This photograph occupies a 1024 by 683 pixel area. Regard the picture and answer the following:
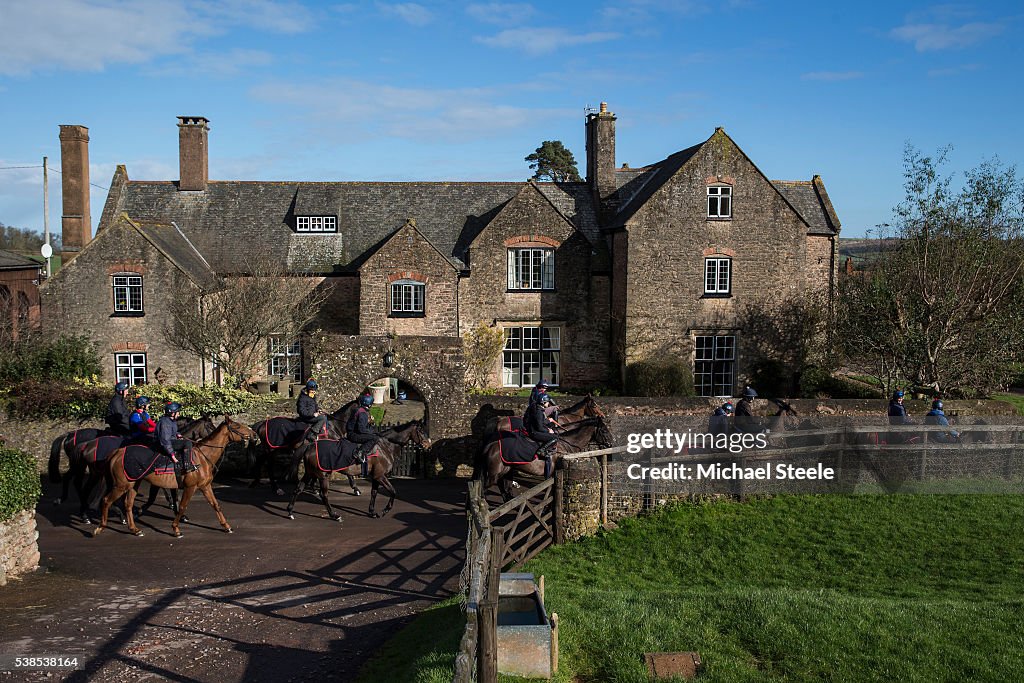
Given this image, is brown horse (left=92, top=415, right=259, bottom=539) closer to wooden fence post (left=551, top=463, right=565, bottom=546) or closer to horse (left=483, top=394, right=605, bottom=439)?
horse (left=483, top=394, right=605, bottom=439)

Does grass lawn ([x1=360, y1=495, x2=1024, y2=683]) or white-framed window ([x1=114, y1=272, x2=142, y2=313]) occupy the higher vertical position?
white-framed window ([x1=114, y1=272, x2=142, y2=313])

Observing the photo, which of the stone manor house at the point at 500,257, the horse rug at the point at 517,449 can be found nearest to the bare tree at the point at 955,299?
the stone manor house at the point at 500,257

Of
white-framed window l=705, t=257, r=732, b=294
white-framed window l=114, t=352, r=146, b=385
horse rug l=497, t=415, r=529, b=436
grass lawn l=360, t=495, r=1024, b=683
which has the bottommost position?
grass lawn l=360, t=495, r=1024, b=683

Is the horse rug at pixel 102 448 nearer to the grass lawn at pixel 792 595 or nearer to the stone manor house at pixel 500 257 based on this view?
the grass lawn at pixel 792 595

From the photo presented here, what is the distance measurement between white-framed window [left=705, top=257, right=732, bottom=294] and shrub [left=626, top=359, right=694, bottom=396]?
3.30 metres

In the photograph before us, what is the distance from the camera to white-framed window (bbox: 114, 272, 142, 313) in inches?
1132

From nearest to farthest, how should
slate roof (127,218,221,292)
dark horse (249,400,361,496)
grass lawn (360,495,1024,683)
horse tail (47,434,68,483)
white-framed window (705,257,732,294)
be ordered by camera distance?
grass lawn (360,495,1024,683) → horse tail (47,434,68,483) → dark horse (249,400,361,496) → slate roof (127,218,221,292) → white-framed window (705,257,732,294)

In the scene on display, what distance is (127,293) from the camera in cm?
2881

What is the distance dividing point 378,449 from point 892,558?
9461 millimetres

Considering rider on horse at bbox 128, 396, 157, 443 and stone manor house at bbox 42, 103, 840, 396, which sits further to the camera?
stone manor house at bbox 42, 103, 840, 396

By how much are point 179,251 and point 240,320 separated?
580 centimetres

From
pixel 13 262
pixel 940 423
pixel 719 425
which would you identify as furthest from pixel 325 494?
pixel 13 262

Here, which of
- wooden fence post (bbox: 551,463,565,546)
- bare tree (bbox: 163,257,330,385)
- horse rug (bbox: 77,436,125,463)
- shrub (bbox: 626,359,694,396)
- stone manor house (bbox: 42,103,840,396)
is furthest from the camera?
stone manor house (bbox: 42,103,840,396)

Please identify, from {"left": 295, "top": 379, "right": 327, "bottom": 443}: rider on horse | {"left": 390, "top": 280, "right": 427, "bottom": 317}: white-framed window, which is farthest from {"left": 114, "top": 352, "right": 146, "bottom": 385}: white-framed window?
{"left": 295, "top": 379, "right": 327, "bottom": 443}: rider on horse
